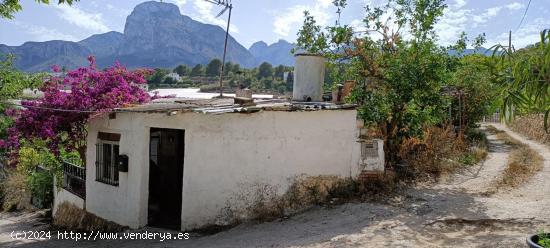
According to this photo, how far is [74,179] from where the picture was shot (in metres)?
12.1

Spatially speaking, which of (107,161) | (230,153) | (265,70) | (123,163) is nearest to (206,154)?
(230,153)

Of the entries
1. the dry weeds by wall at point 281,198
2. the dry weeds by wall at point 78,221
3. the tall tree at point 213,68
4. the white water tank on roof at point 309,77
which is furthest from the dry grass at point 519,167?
the tall tree at point 213,68

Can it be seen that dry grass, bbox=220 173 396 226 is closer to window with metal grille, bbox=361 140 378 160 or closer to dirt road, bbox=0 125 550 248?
dirt road, bbox=0 125 550 248

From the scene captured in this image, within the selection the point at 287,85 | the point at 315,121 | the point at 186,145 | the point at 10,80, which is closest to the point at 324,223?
the point at 315,121

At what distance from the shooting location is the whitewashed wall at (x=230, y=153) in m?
8.69

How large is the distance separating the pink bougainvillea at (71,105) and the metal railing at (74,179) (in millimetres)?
548

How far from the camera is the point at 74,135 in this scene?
11.2 meters

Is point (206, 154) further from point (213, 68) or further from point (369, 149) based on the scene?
point (213, 68)

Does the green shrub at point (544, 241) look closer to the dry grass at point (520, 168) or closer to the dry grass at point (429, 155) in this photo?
the dry grass at point (520, 168)

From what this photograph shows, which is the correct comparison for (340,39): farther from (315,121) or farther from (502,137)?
(502,137)

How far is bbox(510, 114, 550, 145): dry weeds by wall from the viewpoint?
19.1 metres

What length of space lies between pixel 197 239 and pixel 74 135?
5.15m

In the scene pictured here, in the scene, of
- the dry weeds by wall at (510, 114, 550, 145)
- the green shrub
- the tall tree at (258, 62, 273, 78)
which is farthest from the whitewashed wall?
the tall tree at (258, 62, 273, 78)

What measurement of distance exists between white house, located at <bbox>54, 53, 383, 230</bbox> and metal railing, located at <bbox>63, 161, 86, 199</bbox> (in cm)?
124
